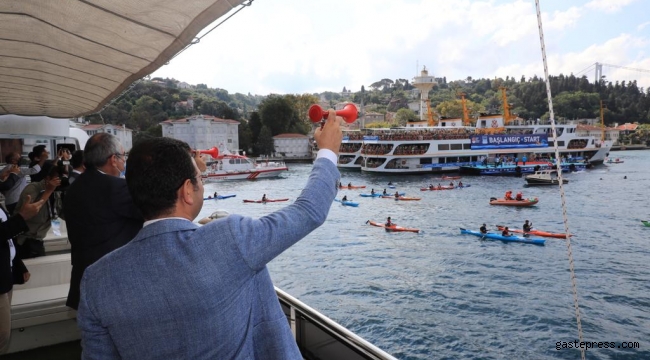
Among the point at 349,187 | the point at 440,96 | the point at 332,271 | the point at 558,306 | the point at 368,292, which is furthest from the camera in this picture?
the point at 440,96

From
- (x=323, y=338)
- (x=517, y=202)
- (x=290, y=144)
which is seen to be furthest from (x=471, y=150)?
(x=323, y=338)

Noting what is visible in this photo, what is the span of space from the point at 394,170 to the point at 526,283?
27.8 meters

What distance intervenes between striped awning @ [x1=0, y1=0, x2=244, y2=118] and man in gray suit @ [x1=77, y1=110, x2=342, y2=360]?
1016 mm

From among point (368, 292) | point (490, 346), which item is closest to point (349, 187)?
point (368, 292)

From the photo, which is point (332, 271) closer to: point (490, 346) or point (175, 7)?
point (490, 346)

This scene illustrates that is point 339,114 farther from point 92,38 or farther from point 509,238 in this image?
point 509,238

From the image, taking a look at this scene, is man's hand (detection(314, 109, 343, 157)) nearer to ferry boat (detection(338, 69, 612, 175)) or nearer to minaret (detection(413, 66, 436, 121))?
ferry boat (detection(338, 69, 612, 175))

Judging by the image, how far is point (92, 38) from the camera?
2.32 metres

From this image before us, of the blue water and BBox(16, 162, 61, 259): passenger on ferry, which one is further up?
BBox(16, 162, 61, 259): passenger on ferry

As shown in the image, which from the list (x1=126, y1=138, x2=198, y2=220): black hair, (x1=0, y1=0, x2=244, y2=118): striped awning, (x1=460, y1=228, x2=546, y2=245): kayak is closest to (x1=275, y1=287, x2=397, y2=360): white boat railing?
(x1=126, y1=138, x2=198, y2=220): black hair

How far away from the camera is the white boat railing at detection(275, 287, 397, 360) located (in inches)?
80.7

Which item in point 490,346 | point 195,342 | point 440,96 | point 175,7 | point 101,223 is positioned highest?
point 440,96

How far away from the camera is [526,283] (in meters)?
11.9

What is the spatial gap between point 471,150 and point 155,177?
42.7 metres
